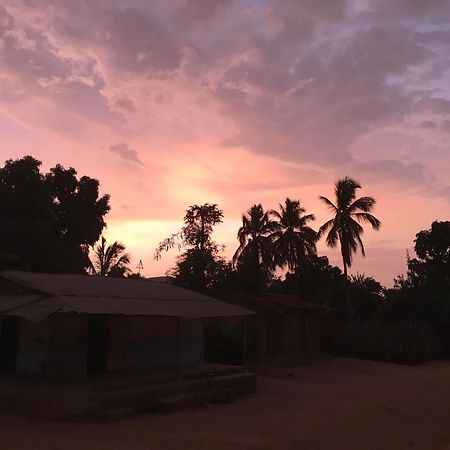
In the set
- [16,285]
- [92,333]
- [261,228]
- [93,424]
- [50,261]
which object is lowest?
[93,424]

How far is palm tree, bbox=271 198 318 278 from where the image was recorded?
121ft

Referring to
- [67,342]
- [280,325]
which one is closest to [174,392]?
[67,342]

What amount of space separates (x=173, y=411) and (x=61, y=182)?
58.8 ft

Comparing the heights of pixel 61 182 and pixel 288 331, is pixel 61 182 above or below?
above

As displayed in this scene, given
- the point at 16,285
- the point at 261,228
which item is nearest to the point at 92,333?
the point at 16,285

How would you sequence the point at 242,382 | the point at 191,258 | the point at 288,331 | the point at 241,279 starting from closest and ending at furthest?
1. the point at 242,382
2. the point at 288,331
3. the point at 191,258
4. the point at 241,279

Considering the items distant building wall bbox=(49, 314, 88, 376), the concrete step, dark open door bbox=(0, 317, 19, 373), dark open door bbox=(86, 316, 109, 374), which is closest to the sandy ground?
the concrete step

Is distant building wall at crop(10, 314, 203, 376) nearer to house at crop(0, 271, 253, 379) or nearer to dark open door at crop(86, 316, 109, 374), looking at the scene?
house at crop(0, 271, 253, 379)

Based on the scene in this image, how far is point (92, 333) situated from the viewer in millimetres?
14250

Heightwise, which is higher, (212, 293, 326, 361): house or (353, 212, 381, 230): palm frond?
(353, 212, 381, 230): palm frond

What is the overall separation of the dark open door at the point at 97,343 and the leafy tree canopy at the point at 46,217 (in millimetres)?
8525

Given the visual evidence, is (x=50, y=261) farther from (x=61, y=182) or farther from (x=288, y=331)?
(x=288, y=331)

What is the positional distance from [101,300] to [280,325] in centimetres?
1515

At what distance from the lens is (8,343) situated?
551 inches
